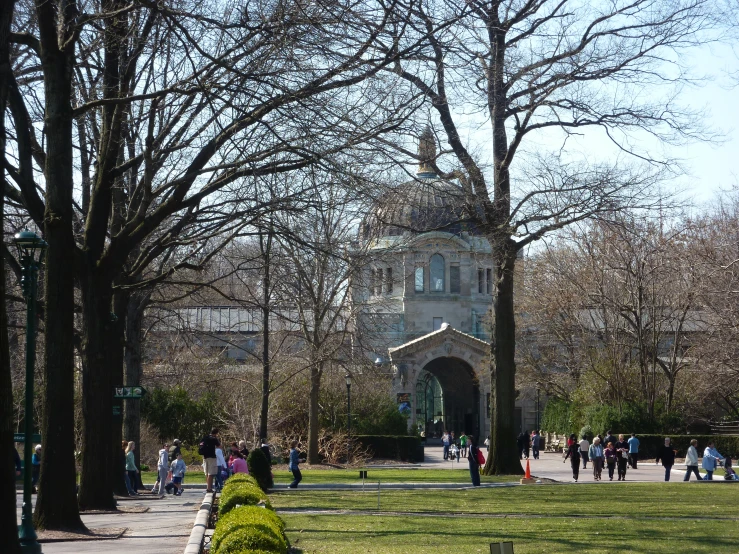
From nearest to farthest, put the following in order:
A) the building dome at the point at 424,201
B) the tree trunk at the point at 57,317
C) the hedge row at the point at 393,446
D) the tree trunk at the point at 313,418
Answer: the tree trunk at the point at 57,317 < the building dome at the point at 424,201 < the tree trunk at the point at 313,418 < the hedge row at the point at 393,446

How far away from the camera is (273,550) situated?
8.57m

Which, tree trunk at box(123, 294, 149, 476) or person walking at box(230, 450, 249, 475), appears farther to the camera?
tree trunk at box(123, 294, 149, 476)

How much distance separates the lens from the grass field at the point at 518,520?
43.9 feet

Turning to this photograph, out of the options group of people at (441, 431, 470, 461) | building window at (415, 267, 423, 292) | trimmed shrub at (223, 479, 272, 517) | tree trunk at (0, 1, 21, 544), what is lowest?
group of people at (441, 431, 470, 461)

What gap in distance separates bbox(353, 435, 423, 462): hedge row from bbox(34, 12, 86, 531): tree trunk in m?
32.8

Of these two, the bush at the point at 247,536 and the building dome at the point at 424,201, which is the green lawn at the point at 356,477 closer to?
the building dome at the point at 424,201

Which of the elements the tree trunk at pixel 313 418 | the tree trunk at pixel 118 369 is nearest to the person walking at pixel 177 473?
the tree trunk at pixel 118 369

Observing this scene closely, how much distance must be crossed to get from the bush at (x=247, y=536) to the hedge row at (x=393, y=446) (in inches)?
1479

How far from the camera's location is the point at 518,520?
17.0m

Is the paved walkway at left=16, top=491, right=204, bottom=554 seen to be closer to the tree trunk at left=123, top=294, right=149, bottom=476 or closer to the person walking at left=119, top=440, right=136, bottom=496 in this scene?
the person walking at left=119, top=440, right=136, bottom=496

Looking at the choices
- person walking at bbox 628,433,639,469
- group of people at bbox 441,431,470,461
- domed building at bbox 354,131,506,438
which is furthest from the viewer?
domed building at bbox 354,131,506,438

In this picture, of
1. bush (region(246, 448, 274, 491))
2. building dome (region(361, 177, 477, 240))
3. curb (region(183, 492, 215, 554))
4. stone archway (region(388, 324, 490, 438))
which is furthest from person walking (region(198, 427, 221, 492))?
stone archway (region(388, 324, 490, 438))

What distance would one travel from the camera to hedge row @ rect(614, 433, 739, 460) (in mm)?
45156

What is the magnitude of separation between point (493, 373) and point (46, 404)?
54.3 ft
